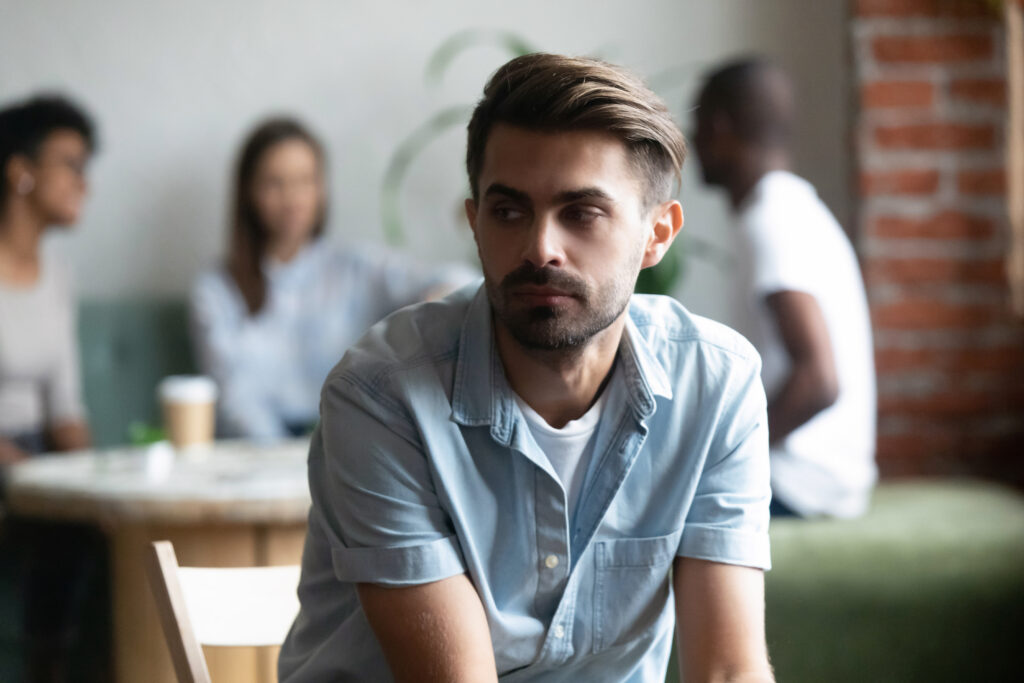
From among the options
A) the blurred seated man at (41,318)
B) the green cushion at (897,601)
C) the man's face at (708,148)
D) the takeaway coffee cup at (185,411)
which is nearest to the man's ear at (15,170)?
the blurred seated man at (41,318)

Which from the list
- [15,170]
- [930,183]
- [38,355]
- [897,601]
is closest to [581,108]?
[897,601]

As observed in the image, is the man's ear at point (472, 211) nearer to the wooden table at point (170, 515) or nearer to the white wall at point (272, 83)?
the wooden table at point (170, 515)

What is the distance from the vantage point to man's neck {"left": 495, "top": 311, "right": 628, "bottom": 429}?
101 cm

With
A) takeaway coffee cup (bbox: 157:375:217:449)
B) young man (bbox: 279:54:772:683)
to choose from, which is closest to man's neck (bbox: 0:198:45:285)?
takeaway coffee cup (bbox: 157:375:217:449)

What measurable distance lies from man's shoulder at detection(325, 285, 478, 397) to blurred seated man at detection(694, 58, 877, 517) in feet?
3.06

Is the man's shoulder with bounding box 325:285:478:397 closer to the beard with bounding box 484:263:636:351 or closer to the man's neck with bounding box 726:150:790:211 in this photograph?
the beard with bounding box 484:263:636:351

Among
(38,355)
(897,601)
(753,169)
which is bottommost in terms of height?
(897,601)

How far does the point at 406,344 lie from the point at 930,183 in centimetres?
184

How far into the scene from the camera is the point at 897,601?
184 centimetres

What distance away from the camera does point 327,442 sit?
96 centimetres

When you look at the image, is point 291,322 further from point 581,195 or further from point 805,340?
point 581,195

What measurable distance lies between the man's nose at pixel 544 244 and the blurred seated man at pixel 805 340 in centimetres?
102

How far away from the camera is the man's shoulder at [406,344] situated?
96cm

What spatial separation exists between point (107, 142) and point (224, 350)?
68cm
